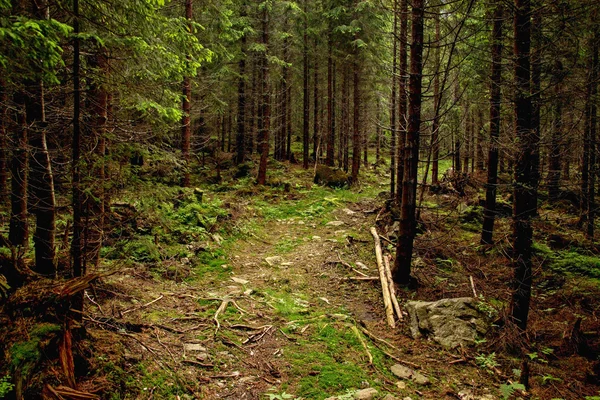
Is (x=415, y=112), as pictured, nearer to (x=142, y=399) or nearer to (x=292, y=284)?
(x=292, y=284)

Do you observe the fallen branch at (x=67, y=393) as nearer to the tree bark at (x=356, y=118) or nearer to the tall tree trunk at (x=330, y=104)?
the tree bark at (x=356, y=118)

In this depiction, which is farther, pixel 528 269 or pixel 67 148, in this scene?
pixel 528 269

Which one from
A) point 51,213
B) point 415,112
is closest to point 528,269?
point 415,112

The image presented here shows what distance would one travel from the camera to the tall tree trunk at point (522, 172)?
6422 millimetres

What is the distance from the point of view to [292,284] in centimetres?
882

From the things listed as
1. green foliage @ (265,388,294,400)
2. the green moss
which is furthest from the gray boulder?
the green moss

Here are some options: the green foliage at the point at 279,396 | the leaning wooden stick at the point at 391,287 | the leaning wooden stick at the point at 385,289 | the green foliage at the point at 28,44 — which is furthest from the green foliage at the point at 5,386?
the leaning wooden stick at the point at 391,287

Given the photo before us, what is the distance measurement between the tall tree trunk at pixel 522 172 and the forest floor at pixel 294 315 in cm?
36

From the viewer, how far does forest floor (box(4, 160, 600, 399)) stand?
4977 mm

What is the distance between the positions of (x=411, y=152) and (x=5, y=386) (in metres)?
8.05

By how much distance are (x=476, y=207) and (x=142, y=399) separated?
1504 centimetres

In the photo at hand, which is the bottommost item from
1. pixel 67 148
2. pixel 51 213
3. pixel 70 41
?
pixel 51 213

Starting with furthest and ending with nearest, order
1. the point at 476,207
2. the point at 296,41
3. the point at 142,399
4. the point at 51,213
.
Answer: the point at 296,41
the point at 476,207
the point at 51,213
the point at 142,399

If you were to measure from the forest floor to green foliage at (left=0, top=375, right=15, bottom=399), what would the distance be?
835 millimetres
